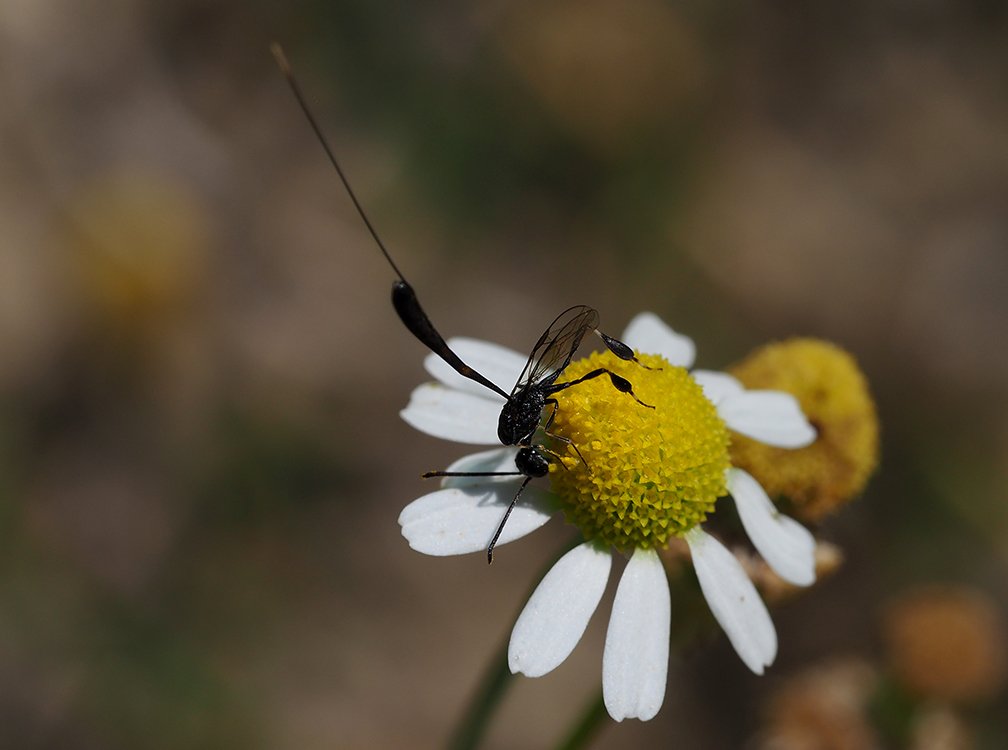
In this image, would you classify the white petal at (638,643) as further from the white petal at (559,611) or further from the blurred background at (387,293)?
the blurred background at (387,293)

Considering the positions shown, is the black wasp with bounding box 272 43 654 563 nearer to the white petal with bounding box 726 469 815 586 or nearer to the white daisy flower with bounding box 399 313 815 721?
the white daisy flower with bounding box 399 313 815 721

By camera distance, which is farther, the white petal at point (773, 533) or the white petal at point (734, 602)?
the white petal at point (773, 533)

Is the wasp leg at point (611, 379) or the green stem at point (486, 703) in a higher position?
the wasp leg at point (611, 379)

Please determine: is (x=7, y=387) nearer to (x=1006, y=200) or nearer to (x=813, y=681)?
(x=813, y=681)

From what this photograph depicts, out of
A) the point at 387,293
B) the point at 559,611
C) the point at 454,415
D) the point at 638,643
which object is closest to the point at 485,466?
the point at 454,415

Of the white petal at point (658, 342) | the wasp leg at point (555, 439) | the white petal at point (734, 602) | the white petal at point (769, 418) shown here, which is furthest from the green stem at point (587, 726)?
the white petal at point (658, 342)

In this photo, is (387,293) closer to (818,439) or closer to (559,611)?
(818,439)

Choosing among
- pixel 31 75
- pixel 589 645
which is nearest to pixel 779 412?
pixel 589 645
